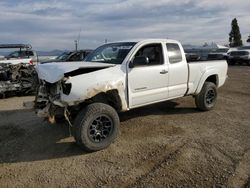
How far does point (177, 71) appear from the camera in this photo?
679 centimetres

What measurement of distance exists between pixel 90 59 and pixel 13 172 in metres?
3.18

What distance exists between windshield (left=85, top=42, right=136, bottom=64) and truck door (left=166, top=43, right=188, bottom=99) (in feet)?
3.29

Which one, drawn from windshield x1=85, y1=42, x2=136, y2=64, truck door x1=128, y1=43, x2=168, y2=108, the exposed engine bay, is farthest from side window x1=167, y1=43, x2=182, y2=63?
the exposed engine bay

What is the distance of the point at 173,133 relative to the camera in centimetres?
605

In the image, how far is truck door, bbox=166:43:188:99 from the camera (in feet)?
22.0

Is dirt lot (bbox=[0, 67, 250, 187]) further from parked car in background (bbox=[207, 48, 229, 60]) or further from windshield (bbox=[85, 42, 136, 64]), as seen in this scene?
parked car in background (bbox=[207, 48, 229, 60])

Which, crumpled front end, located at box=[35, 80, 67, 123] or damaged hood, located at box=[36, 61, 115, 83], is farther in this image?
crumpled front end, located at box=[35, 80, 67, 123]

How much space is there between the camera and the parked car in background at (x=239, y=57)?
85.7ft

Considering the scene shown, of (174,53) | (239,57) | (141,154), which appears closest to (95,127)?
(141,154)

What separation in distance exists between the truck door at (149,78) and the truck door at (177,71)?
0.64ft

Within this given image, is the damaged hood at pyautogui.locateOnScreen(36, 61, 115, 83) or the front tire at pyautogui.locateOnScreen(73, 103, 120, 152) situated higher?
the damaged hood at pyautogui.locateOnScreen(36, 61, 115, 83)

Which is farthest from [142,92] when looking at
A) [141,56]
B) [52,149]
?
[52,149]

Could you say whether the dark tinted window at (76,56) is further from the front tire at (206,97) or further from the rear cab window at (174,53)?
the rear cab window at (174,53)

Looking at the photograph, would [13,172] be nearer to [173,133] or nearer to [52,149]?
[52,149]
